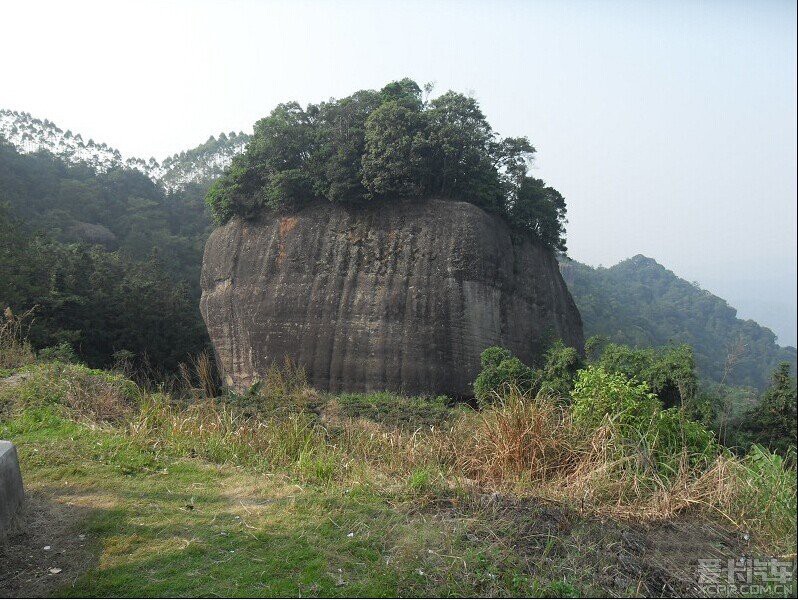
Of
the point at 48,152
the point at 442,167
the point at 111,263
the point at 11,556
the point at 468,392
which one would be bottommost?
the point at 468,392

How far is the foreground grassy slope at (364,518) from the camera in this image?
3.35 metres

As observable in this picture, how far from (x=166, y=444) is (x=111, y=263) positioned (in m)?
24.1

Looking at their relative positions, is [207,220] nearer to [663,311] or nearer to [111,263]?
[111,263]

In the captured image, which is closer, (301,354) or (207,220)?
(301,354)

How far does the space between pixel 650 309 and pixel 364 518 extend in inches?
1813

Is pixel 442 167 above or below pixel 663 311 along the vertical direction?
above

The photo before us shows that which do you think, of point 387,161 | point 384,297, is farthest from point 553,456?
point 387,161

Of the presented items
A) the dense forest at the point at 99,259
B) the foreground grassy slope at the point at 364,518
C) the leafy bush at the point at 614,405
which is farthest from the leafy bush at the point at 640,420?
the dense forest at the point at 99,259

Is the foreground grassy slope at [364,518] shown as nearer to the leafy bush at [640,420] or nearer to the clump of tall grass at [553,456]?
the clump of tall grass at [553,456]

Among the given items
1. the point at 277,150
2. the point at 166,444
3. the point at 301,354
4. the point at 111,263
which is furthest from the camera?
the point at 111,263

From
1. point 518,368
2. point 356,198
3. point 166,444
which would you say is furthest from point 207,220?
point 166,444

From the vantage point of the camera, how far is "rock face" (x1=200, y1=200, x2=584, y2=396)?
69.7 ft

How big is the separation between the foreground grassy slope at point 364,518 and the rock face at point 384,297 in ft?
50.0

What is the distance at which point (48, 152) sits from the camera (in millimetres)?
42531
